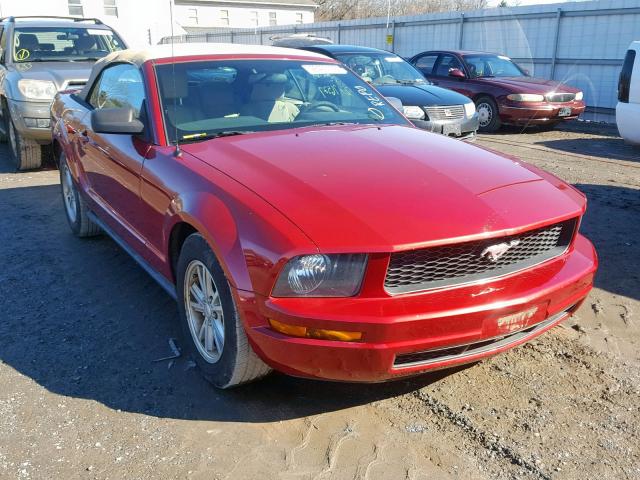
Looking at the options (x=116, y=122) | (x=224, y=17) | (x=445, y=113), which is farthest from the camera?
(x=224, y=17)

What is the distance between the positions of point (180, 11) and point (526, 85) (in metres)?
37.5

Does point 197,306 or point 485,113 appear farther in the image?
point 485,113

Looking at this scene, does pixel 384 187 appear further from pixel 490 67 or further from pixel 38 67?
pixel 490 67

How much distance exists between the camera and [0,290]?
4.39 meters

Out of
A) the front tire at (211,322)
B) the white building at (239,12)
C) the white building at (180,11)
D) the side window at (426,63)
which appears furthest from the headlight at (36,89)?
the white building at (239,12)

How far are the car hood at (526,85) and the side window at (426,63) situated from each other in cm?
139

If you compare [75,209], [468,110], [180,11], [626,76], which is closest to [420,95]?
[468,110]

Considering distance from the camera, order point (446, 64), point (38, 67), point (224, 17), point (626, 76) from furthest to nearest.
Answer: point (224, 17) < point (446, 64) < point (626, 76) < point (38, 67)

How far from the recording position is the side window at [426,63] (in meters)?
13.4

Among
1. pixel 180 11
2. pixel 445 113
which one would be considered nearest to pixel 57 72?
pixel 445 113

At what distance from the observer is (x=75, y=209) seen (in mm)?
5441

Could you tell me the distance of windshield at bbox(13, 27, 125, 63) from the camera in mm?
8617

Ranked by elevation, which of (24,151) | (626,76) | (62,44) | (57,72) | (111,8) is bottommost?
(24,151)

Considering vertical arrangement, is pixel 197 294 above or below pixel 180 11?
below
